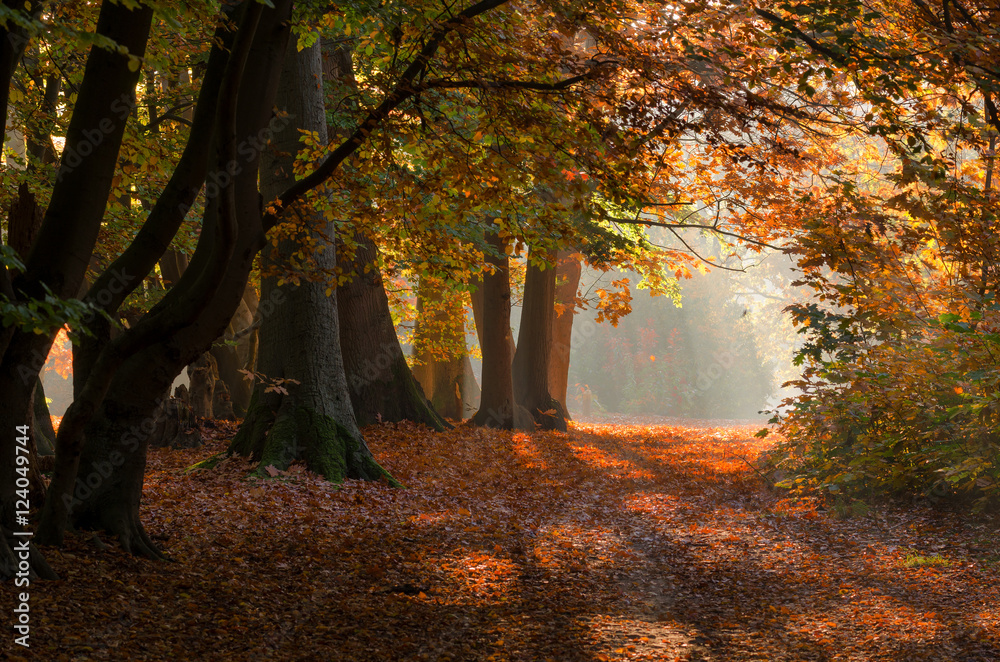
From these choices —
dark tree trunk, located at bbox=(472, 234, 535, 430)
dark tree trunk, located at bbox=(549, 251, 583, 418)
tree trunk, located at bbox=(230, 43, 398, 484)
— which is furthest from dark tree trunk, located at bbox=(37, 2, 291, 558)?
dark tree trunk, located at bbox=(549, 251, 583, 418)

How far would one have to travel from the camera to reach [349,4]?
7023 mm

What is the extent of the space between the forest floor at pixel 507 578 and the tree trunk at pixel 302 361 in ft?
1.79

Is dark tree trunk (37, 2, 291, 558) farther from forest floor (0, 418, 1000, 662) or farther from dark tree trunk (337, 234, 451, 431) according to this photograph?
dark tree trunk (337, 234, 451, 431)

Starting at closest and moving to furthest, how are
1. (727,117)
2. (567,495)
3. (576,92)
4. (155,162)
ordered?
1. (576,92)
2. (727,117)
3. (155,162)
4. (567,495)

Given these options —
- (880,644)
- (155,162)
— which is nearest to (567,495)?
(880,644)

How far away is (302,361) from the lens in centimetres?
989

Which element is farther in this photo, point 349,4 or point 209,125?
point 349,4

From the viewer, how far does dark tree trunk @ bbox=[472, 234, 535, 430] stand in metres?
15.7

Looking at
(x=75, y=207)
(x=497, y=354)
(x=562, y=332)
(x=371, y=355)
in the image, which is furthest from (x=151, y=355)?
(x=562, y=332)

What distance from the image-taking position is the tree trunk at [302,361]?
9648mm

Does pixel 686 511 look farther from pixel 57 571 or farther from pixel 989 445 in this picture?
pixel 57 571

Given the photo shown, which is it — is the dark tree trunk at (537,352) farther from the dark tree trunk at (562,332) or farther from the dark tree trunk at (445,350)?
the dark tree trunk at (562,332)

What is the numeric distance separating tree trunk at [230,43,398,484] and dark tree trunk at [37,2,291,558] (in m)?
3.54

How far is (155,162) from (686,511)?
24.3 feet
